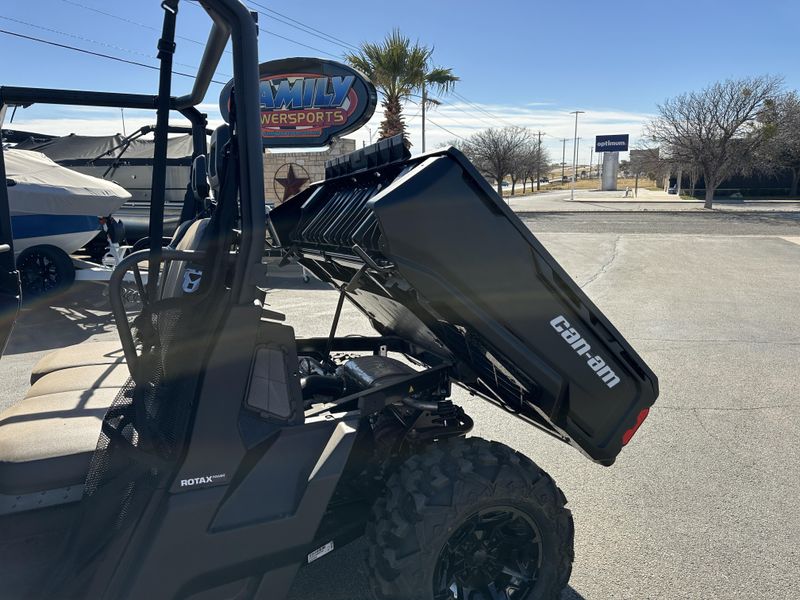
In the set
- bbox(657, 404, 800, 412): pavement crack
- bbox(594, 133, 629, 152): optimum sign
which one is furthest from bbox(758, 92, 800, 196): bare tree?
bbox(657, 404, 800, 412): pavement crack

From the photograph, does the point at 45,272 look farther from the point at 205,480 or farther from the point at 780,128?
the point at 780,128

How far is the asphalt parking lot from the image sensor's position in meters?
2.78

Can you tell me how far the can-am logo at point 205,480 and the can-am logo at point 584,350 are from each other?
4.12 feet

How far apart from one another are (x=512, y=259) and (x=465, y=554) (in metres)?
1.21

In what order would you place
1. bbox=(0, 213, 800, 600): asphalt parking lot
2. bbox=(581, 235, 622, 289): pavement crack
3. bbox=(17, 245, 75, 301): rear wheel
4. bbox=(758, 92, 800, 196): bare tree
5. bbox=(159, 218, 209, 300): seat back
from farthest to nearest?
bbox=(758, 92, 800, 196): bare tree < bbox=(581, 235, 622, 289): pavement crack < bbox=(17, 245, 75, 301): rear wheel < bbox=(0, 213, 800, 600): asphalt parking lot < bbox=(159, 218, 209, 300): seat back

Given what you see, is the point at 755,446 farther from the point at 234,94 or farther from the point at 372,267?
the point at 234,94

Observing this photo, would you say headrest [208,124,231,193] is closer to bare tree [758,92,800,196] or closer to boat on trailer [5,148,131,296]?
boat on trailer [5,148,131,296]

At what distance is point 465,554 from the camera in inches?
89.4

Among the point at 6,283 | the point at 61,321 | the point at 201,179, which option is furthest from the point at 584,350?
the point at 61,321

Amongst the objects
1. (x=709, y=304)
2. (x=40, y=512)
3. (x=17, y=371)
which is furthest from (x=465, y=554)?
(x=709, y=304)

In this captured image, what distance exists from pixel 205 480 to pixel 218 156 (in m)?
1.25

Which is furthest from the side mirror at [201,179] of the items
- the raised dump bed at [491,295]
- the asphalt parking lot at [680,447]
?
the asphalt parking lot at [680,447]

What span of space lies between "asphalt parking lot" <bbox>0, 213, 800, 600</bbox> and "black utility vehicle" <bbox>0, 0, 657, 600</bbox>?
0.71 metres

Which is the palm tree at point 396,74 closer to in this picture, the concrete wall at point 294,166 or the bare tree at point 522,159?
the concrete wall at point 294,166
